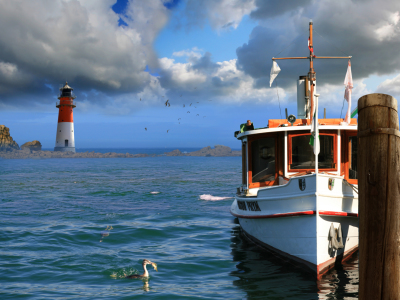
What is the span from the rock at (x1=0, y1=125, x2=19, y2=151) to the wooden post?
15067 centimetres

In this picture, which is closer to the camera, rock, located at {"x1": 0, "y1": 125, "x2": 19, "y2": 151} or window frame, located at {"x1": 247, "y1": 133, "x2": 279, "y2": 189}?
window frame, located at {"x1": 247, "y1": 133, "x2": 279, "y2": 189}

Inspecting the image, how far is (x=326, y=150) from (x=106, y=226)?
33.8 ft

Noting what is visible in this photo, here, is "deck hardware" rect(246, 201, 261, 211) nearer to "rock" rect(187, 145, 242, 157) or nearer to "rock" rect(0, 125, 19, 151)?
"rock" rect(0, 125, 19, 151)

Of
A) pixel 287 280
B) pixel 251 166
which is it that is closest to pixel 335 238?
pixel 287 280

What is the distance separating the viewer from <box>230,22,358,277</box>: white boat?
9180mm

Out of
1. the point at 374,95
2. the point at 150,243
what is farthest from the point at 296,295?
the point at 150,243

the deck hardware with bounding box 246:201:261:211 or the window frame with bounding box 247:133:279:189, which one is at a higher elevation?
the window frame with bounding box 247:133:279:189

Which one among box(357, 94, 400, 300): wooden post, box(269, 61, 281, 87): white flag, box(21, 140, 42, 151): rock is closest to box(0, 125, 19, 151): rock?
box(21, 140, 42, 151): rock

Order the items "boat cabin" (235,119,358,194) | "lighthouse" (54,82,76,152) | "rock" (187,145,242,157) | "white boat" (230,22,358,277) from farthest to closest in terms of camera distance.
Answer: "rock" (187,145,242,157)
"lighthouse" (54,82,76,152)
"boat cabin" (235,119,358,194)
"white boat" (230,22,358,277)

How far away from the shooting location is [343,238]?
9812 mm

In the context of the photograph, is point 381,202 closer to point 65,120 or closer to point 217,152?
point 65,120

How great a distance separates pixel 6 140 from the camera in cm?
14038

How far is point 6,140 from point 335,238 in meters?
152

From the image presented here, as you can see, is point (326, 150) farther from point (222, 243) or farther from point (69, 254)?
point (69, 254)
